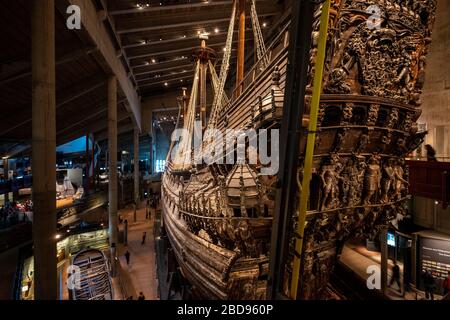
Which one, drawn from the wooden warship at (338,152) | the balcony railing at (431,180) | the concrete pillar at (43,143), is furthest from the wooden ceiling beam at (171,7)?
the balcony railing at (431,180)

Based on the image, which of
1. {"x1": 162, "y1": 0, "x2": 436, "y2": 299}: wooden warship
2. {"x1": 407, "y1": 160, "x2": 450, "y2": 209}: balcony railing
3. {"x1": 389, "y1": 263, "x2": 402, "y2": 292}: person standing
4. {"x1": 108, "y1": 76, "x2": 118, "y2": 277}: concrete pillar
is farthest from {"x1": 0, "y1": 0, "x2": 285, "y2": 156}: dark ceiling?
{"x1": 389, "y1": 263, "x2": 402, "y2": 292}: person standing

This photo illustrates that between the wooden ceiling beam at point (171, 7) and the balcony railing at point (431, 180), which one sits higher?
the wooden ceiling beam at point (171, 7)

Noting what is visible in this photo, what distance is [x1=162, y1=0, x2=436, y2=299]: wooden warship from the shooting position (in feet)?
9.82

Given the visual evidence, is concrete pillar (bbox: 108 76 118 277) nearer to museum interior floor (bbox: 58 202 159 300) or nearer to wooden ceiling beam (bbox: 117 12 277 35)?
museum interior floor (bbox: 58 202 159 300)

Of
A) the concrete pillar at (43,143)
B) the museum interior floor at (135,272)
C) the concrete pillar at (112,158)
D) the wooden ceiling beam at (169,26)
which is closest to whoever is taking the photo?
the concrete pillar at (43,143)

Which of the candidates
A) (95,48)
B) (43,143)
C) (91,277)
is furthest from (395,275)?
(95,48)

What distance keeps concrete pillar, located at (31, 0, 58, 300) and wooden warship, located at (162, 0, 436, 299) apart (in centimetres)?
306

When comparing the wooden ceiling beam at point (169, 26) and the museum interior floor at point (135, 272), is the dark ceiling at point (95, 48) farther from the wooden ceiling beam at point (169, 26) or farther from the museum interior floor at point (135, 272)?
the museum interior floor at point (135, 272)

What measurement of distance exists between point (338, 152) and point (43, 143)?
5.36 m

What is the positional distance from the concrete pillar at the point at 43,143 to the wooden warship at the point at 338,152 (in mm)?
3060

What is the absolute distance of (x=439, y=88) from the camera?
24.6ft

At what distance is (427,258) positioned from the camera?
6.66m

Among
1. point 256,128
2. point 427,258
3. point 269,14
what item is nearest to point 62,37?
point 256,128

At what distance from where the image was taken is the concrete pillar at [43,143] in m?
4.40
